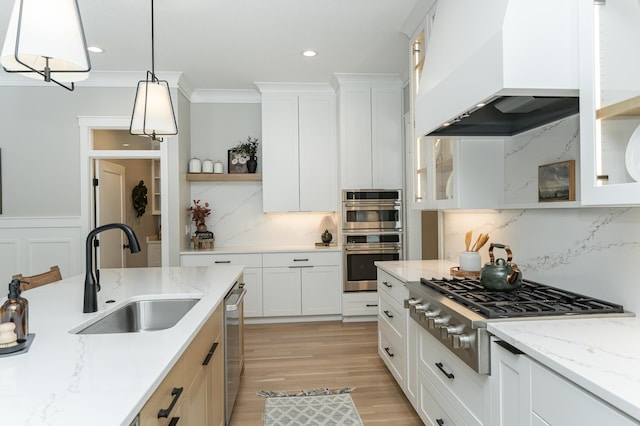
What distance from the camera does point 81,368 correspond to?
1.08m

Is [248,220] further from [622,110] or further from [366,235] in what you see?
[622,110]

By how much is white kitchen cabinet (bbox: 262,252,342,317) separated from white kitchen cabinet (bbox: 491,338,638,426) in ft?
10.3

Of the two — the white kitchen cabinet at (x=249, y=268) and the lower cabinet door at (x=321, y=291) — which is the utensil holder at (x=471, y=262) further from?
the white kitchen cabinet at (x=249, y=268)

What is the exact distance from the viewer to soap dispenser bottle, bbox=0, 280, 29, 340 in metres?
1.23

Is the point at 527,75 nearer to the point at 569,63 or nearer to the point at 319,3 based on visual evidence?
the point at 569,63

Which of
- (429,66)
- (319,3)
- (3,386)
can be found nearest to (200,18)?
(319,3)

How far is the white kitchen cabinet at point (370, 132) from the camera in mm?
4555

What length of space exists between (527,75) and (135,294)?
2.07 m

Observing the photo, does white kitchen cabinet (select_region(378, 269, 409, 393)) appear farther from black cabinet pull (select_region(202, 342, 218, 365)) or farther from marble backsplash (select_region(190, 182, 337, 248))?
marble backsplash (select_region(190, 182, 337, 248))

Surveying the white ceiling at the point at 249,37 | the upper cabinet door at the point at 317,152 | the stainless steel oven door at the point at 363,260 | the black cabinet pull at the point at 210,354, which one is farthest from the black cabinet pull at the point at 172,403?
the upper cabinet door at the point at 317,152

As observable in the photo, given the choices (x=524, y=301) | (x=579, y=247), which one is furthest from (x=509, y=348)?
(x=579, y=247)

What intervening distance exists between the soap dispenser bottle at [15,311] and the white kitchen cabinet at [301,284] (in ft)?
10.7

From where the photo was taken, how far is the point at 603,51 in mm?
1312

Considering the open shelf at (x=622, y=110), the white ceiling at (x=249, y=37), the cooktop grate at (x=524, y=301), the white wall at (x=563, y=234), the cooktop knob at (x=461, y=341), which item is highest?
the white ceiling at (x=249, y=37)
